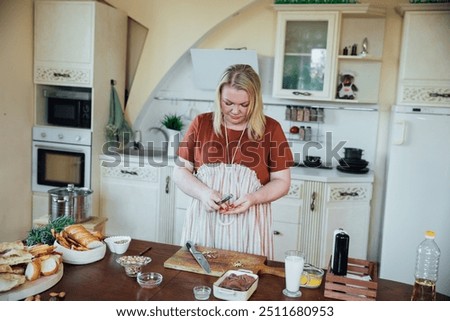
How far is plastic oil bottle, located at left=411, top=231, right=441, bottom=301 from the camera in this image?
4.09 feet

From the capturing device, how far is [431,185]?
2.89 m

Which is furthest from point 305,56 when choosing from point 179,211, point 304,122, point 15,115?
point 15,115

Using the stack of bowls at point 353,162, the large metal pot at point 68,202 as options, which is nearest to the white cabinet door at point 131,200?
the large metal pot at point 68,202

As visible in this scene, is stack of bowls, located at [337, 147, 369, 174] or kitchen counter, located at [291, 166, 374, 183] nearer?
kitchen counter, located at [291, 166, 374, 183]

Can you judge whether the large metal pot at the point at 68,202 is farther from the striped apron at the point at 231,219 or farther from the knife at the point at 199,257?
the knife at the point at 199,257

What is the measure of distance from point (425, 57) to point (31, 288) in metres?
2.53

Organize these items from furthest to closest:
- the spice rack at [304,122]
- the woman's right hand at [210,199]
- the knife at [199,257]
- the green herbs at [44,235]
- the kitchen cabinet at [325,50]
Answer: the spice rack at [304,122] → the kitchen cabinet at [325,50] → the woman's right hand at [210,199] → the green herbs at [44,235] → the knife at [199,257]

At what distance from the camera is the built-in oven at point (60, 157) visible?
10.4 ft

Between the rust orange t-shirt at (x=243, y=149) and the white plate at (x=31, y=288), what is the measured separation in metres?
0.69

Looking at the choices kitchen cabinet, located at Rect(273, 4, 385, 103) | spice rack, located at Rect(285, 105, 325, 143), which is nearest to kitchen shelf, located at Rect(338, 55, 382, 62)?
kitchen cabinet, located at Rect(273, 4, 385, 103)

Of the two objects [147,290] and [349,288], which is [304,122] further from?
[147,290]

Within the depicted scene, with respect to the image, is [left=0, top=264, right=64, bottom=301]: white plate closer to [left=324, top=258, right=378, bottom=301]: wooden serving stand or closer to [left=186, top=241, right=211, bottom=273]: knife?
[left=186, top=241, right=211, bottom=273]: knife

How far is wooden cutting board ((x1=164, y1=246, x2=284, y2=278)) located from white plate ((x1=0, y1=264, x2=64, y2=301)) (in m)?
0.34

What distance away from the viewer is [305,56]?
3.12 metres
